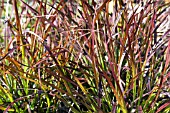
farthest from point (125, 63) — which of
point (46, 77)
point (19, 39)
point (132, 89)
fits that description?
point (19, 39)

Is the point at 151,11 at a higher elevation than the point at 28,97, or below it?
higher

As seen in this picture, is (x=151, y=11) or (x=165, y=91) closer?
(x=165, y=91)

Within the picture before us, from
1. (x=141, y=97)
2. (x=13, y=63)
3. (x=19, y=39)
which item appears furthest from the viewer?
(x=19, y=39)

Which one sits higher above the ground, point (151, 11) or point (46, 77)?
point (151, 11)

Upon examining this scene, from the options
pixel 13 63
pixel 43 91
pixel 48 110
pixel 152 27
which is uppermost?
pixel 152 27

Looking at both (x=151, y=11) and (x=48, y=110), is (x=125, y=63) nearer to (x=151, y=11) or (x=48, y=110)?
(x=151, y=11)

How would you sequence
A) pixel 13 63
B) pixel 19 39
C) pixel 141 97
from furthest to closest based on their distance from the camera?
pixel 19 39
pixel 13 63
pixel 141 97

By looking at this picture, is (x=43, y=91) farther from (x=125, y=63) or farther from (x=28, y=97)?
(x=125, y=63)

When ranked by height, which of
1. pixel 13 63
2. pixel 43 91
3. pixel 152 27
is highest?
pixel 152 27

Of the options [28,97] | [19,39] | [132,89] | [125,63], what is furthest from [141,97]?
[19,39]
